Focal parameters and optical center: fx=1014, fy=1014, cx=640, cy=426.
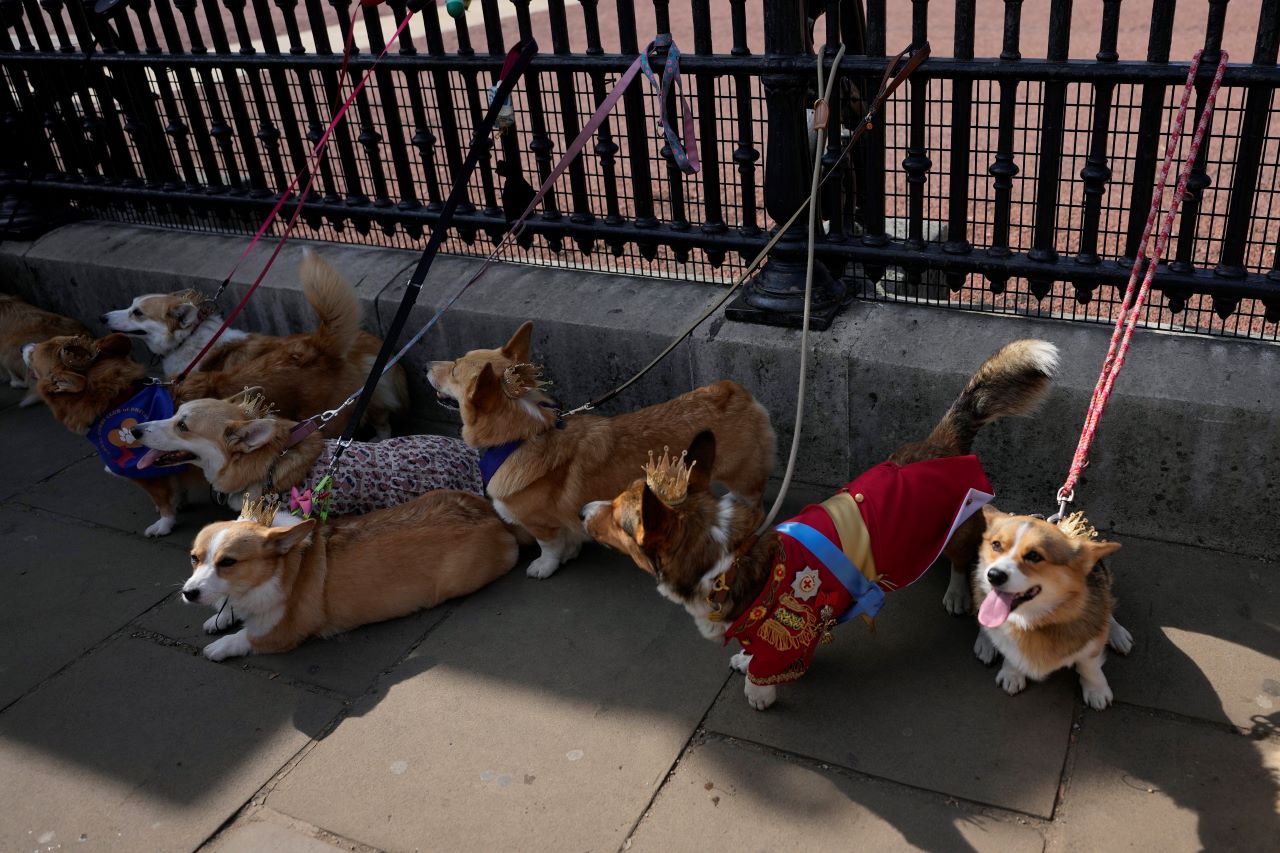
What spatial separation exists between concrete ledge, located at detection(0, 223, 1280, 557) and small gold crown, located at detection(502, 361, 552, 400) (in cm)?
78

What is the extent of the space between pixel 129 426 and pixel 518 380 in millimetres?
1918

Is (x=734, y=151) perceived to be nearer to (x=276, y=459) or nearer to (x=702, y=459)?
(x=702, y=459)

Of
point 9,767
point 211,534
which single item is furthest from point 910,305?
point 9,767

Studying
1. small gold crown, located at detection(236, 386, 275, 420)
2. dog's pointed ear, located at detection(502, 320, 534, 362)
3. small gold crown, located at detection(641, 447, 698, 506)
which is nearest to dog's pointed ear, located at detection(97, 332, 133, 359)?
small gold crown, located at detection(236, 386, 275, 420)

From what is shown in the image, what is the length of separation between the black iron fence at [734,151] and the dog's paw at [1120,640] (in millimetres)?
1367

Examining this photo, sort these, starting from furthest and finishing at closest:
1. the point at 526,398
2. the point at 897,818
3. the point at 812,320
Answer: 1. the point at 812,320
2. the point at 526,398
3. the point at 897,818

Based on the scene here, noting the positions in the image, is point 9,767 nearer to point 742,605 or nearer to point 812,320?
point 742,605

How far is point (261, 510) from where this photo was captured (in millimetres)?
4141

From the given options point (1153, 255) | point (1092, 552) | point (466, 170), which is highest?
point (466, 170)

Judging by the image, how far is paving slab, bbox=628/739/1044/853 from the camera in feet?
9.84

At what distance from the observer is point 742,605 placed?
3297 millimetres

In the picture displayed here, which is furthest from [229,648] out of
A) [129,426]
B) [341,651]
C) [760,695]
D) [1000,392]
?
[1000,392]

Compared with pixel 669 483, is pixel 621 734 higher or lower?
lower

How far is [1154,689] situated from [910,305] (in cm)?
191
